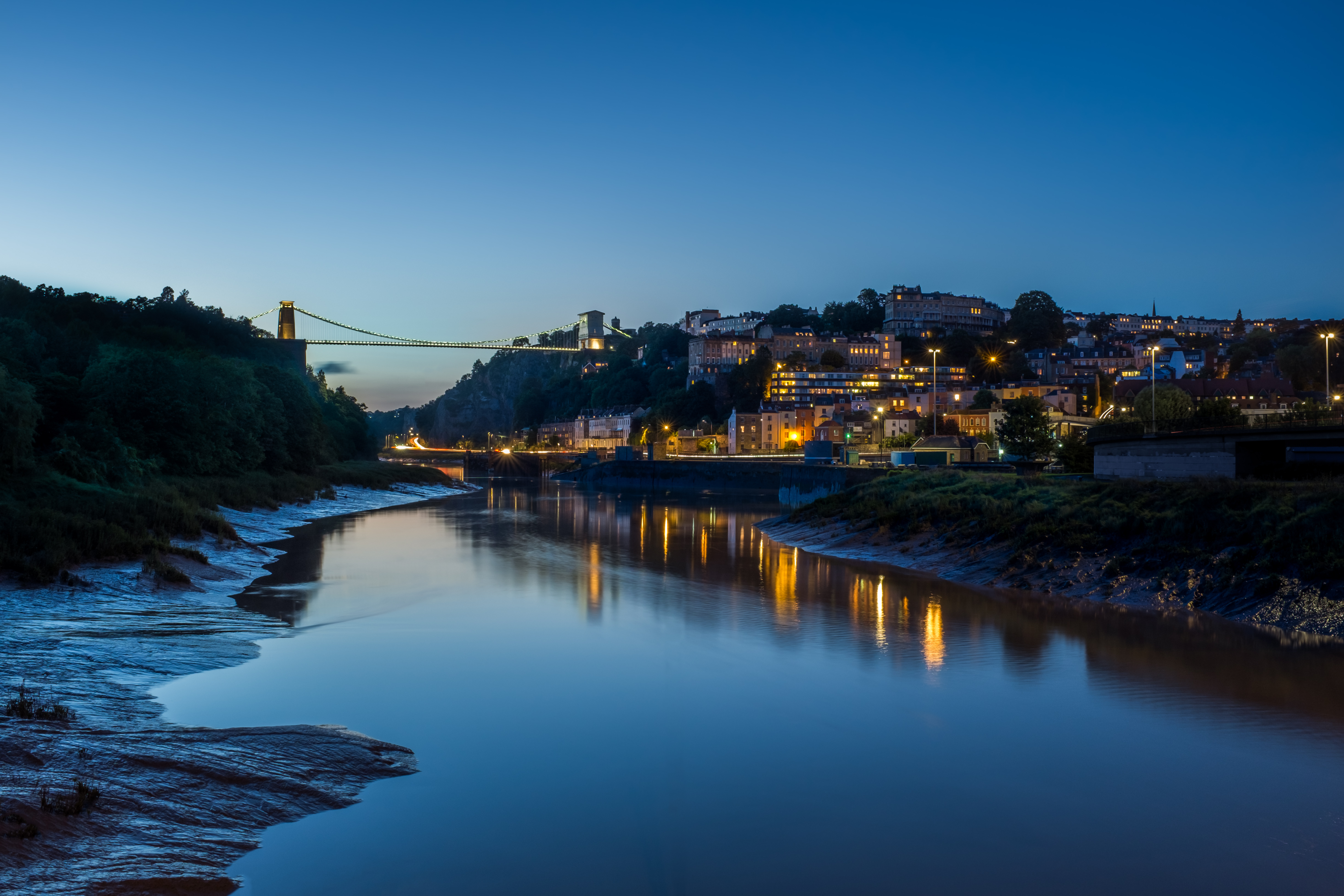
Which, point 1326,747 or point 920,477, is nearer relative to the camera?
point 1326,747

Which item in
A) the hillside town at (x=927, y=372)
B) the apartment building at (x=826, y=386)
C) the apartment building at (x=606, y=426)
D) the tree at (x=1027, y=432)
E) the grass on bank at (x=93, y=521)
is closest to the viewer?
the grass on bank at (x=93, y=521)

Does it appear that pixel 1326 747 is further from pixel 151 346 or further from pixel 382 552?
pixel 151 346

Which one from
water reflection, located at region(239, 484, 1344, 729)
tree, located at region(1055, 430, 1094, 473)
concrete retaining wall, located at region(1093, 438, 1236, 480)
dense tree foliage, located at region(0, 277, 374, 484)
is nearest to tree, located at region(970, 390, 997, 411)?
tree, located at region(1055, 430, 1094, 473)

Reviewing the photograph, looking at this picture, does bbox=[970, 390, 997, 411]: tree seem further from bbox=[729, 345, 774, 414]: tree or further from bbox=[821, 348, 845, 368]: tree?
bbox=[821, 348, 845, 368]: tree

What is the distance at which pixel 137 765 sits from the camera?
7453 millimetres

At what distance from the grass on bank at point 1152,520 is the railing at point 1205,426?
12.0ft

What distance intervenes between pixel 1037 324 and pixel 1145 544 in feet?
487

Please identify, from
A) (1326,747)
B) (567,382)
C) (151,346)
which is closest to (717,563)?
(1326,747)

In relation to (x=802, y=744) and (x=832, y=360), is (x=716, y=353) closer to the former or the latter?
(x=832, y=360)

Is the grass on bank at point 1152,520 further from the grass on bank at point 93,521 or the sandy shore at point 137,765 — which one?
the grass on bank at point 93,521

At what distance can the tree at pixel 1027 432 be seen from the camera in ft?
163

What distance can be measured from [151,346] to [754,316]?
14931 centimetres

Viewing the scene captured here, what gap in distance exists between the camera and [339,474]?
6128 centimetres

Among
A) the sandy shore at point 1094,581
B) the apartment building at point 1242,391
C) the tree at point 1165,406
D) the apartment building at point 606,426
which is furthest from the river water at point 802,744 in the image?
the apartment building at point 606,426
